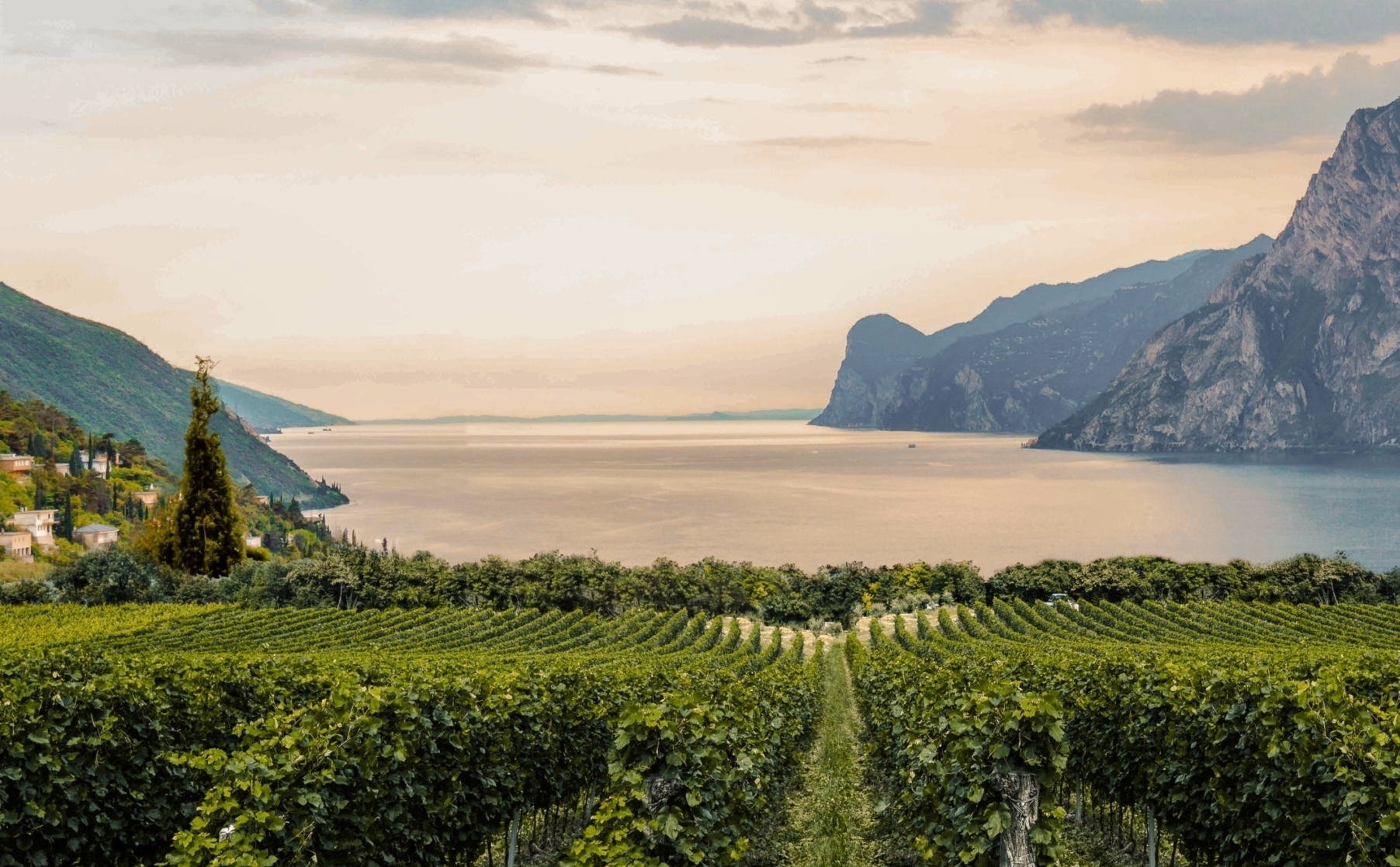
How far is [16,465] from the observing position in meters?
103

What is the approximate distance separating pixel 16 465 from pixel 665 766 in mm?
119815

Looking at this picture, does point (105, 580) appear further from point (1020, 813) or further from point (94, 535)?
point (1020, 813)

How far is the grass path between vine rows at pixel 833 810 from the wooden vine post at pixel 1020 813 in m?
5.12

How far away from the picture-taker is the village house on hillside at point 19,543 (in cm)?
8062

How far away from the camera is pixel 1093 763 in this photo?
565 inches

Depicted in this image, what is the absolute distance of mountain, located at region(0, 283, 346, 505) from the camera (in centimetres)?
16875

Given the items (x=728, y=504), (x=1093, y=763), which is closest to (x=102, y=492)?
(x=728, y=504)

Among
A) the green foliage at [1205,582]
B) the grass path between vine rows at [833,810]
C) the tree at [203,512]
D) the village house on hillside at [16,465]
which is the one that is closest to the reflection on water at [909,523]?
the village house on hillside at [16,465]

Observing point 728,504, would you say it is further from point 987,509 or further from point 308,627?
point 308,627

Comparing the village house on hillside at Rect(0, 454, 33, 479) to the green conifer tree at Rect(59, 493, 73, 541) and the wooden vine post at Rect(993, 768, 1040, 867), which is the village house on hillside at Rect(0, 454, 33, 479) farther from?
the wooden vine post at Rect(993, 768, 1040, 867)

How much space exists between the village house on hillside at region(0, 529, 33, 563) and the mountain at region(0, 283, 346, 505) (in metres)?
90.0

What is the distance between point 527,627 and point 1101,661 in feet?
126

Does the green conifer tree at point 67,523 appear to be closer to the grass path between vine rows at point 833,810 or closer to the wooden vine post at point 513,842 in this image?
the grass path between vine rows at point 833,810

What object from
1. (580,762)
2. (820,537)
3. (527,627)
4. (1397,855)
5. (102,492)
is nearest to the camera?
(1397,855)
